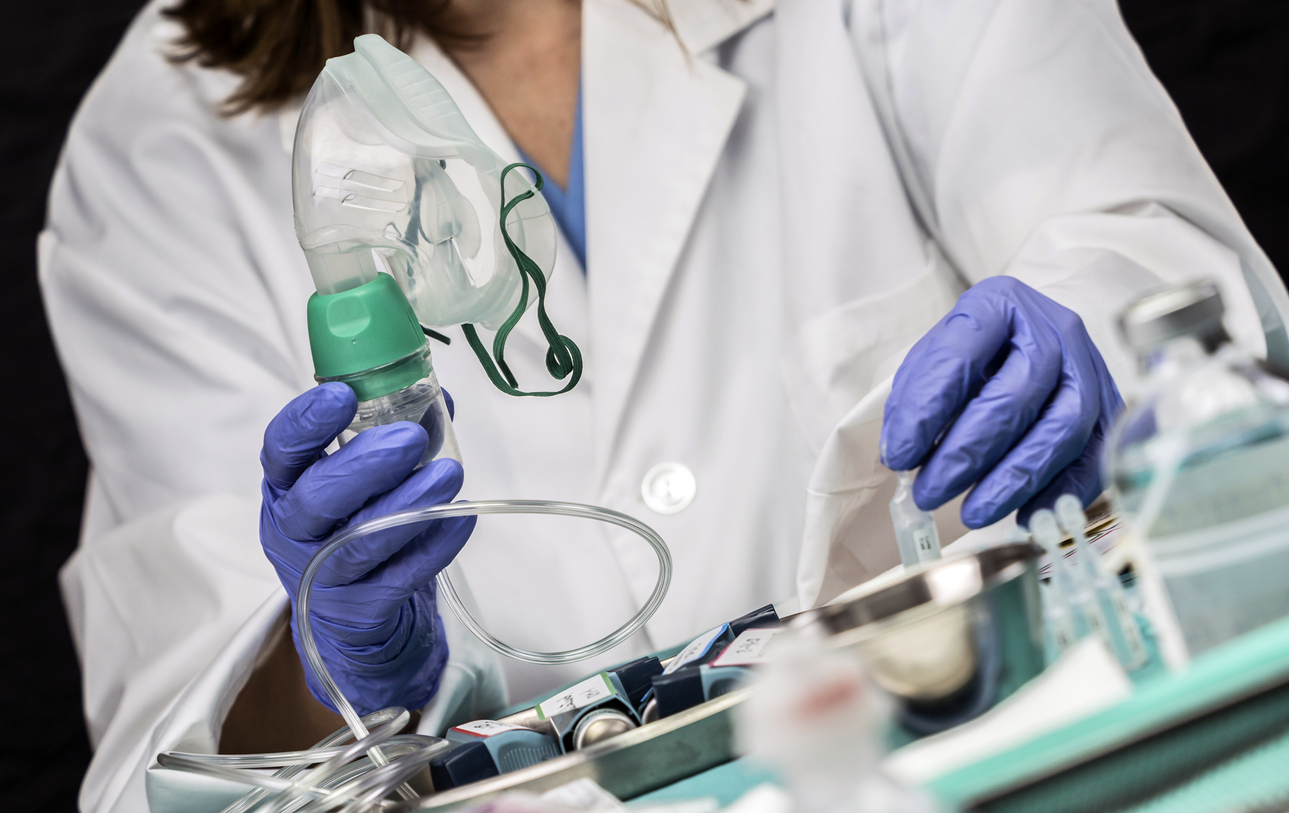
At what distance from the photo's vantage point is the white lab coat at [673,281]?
0.95m

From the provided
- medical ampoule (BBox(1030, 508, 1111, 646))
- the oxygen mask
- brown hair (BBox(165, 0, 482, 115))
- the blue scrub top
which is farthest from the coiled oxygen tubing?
brown hair (BBox(165, 0, 482, 115))

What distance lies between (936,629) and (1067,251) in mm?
610

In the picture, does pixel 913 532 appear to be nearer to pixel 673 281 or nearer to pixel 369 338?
pixel 369 338

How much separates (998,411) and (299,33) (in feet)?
2.85

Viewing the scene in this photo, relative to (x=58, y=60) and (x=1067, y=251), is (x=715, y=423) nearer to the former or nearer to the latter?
(x=1067, y=251)

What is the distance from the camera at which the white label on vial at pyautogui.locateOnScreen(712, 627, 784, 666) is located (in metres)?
0.51

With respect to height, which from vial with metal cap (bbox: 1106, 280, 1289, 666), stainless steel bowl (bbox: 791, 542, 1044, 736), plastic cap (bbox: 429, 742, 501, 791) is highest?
vial with metal cap (bbox: 1106, 280, 1289, 666)

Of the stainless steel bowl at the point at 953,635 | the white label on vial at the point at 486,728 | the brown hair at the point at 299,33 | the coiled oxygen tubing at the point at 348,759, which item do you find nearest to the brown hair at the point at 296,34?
the brown hair at the point at 299,33

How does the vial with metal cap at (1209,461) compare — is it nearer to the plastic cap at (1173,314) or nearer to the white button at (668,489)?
the plastic cap at (1173,314)

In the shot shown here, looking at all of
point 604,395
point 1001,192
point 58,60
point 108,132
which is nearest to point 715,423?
point 604,395

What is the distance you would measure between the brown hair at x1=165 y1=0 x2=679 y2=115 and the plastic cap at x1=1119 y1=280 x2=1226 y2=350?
0.84m

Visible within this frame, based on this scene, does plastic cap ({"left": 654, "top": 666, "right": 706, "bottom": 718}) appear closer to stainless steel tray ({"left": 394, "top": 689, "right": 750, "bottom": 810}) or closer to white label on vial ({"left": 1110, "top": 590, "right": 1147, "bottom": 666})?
stainless steel tray ({"left": 394, "top": 689, "right": 750, "bottom": 810})

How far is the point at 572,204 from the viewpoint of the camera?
3.49 feet

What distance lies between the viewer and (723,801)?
0.43 meters
